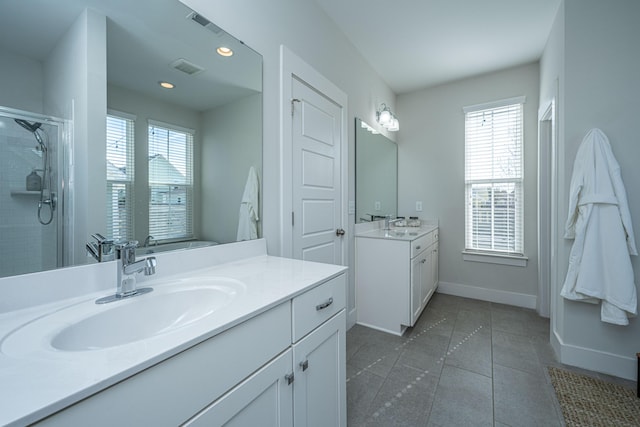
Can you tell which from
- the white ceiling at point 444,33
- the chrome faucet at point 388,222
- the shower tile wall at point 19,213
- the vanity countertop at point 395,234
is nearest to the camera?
the shower tile wall at point 19,213

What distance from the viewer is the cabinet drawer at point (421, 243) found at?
2.38 meters

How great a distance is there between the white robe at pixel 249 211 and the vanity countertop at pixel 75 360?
592 mm

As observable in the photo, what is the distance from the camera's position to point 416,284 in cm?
251

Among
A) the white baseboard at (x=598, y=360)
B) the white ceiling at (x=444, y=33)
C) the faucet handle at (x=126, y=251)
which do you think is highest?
the white ceiling at (x=444, y=33)

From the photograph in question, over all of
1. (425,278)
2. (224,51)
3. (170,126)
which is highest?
(224,51)

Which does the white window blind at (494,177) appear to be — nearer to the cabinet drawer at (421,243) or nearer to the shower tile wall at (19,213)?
the cabinet drawer at (421,243)

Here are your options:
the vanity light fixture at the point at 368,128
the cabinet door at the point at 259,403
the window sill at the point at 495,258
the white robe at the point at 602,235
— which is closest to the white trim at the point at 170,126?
the cabinet door at the point at 259,403

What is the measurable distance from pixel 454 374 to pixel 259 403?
162cm

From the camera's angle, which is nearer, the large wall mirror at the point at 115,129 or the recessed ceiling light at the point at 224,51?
the large wall mirror at the point at 115,129

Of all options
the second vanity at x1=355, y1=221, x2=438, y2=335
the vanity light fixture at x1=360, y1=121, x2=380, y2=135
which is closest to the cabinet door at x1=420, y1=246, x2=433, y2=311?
the second vanity at x1=355, y1=221, x2=438, y2=335

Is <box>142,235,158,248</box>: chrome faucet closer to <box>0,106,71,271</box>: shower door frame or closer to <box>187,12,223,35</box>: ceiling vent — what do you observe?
<box>0,106,71,271</box>: shower door frame

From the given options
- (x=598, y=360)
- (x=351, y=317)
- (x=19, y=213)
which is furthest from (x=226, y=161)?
(x=598, y=360)

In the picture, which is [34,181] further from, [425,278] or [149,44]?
[425,278]

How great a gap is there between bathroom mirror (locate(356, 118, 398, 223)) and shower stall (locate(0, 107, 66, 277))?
86.5 inches
